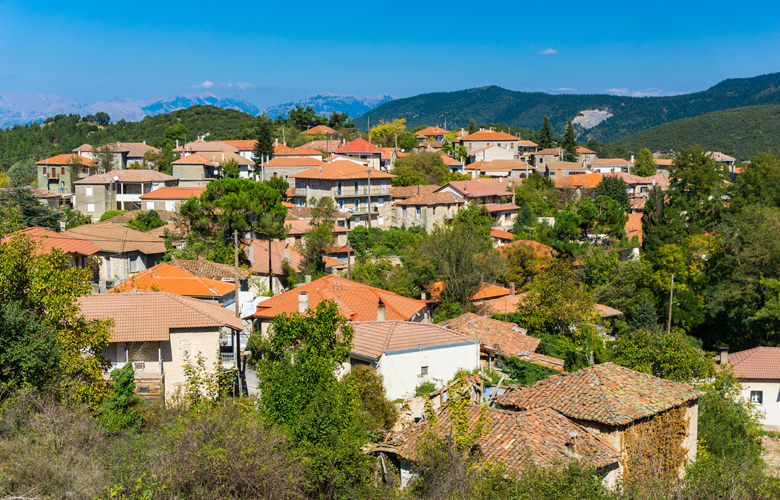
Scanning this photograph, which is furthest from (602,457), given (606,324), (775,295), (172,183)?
(172,183)

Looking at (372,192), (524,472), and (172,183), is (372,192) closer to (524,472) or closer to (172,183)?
(172,183)

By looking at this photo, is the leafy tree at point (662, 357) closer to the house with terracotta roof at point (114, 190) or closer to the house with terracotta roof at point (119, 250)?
the house with terracotta roof at point (119, 250)

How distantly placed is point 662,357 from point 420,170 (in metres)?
47.7

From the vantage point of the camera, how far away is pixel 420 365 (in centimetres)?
2238

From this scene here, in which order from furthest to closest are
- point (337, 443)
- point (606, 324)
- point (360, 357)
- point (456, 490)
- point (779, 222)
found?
point (779, 222) → point (606, 324) → point (360, 357) → point (337, 443) → point (456, 490)

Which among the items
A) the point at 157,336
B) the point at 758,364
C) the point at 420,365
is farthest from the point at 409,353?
the point at 758,364

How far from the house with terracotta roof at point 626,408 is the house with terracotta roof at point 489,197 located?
41263 mm

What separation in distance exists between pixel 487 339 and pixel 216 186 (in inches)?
860

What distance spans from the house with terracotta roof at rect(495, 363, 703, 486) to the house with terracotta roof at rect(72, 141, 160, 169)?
66148mm

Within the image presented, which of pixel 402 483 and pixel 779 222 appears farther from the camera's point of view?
pixel 779 222

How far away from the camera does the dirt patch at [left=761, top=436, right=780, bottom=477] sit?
2420 centimetres

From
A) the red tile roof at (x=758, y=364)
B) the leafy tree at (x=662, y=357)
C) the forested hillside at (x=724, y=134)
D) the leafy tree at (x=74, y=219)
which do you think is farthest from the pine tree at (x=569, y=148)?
the leafy tree at (x=662, y=357)

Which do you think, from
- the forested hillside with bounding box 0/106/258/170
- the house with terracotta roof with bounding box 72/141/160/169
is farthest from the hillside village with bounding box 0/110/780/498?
the forested hillside with bounding box 0/106/258/170

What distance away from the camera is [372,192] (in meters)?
58.8
